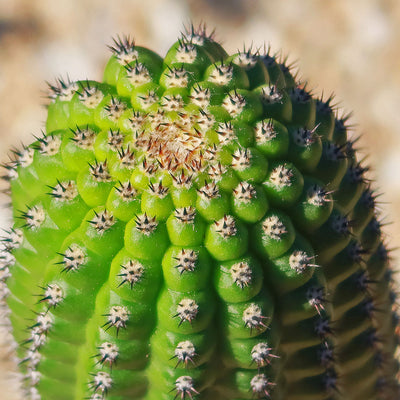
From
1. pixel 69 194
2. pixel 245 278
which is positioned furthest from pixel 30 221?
pixel 245 278

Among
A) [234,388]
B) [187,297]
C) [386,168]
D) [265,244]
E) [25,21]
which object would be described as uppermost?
[25,21]

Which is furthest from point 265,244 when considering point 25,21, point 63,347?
point 25,21

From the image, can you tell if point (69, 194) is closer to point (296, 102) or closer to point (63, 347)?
point (63, 347)

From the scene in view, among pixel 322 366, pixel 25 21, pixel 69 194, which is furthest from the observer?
pixel 25 21

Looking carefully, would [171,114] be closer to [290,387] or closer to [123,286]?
[123,286]

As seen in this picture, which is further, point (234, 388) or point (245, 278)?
point (234, 388)

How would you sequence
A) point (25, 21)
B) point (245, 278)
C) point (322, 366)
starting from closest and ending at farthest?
point (245, 278)
point (322, 366)
point (25, 21)

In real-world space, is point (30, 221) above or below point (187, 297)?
above
